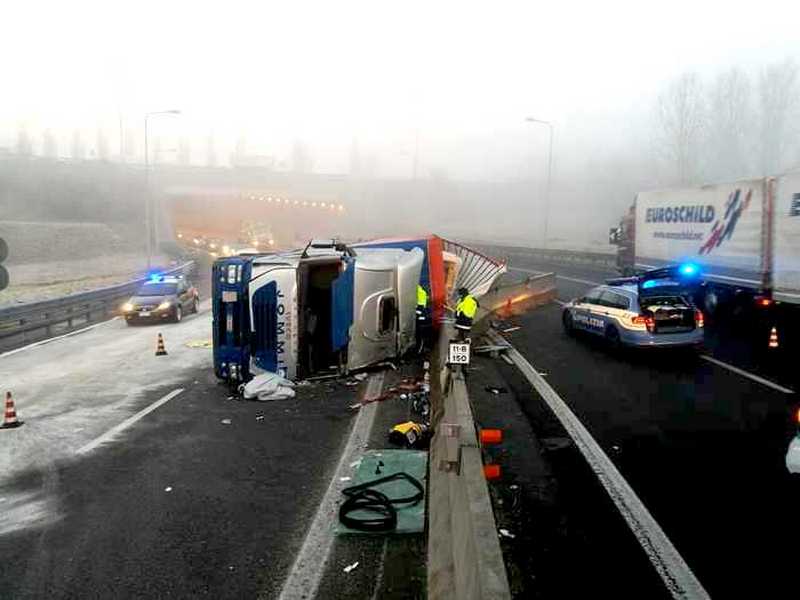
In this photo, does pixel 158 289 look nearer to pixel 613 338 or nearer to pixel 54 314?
pixel 54 314

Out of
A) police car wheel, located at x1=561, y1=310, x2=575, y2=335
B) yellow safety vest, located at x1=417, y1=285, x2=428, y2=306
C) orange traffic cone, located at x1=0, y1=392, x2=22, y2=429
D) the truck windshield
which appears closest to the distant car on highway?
the truck windshield

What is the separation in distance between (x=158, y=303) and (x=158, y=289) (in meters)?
0.93

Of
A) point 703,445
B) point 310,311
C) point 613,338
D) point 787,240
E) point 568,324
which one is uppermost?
point 787,240

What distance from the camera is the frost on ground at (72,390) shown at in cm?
715

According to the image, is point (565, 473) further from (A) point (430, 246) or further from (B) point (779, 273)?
(B) point (779, 273)

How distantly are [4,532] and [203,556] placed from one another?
2.02m

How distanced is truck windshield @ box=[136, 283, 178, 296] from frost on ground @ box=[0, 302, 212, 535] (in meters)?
1.40

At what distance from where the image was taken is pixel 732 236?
17.6 m

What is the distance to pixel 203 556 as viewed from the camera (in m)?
5.55

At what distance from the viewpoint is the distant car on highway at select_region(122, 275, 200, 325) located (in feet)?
67.8

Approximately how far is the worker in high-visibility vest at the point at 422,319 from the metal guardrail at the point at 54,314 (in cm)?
1099

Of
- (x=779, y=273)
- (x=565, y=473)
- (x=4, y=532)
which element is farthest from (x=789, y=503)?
(x=779, y=273)

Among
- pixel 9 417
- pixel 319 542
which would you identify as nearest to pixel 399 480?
pixel 319 542

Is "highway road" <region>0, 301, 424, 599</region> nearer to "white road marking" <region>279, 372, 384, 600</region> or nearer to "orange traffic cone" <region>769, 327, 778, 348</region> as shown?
"white road marking" <region>279, 372, 384, 600</region>
